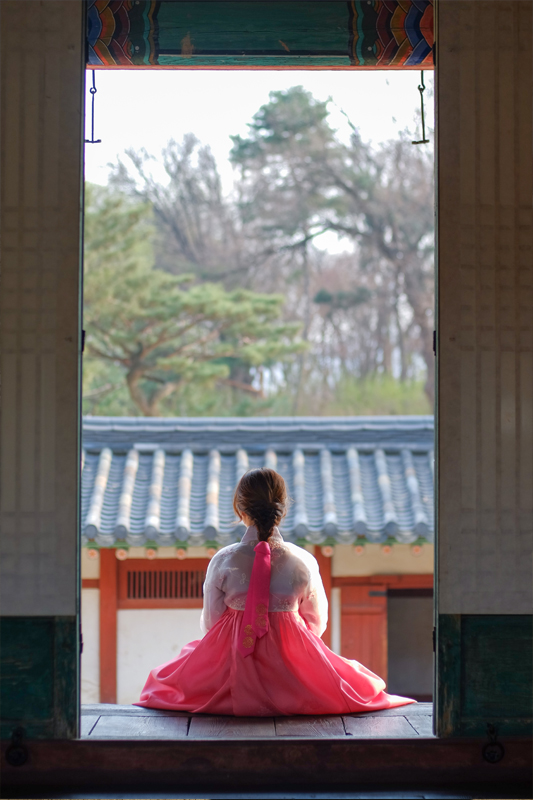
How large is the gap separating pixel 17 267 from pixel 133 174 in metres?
12.1

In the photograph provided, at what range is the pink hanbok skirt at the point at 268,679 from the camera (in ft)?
8.33

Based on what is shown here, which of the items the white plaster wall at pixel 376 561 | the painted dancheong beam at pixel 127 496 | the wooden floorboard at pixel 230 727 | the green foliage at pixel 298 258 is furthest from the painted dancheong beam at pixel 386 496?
the green foliage at pixel 298 258

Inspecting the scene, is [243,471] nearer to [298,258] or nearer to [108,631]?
[108,631]

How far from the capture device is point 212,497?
568cm

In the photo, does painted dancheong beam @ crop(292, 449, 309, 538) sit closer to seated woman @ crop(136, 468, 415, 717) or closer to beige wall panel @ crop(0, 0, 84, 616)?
seated woman @ crop(136, 468, 415, 717)

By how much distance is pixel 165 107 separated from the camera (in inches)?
508

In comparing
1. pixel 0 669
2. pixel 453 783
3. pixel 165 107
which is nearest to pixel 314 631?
pixel 453 783

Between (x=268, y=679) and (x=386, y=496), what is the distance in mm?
3223

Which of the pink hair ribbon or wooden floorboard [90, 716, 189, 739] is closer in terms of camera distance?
wooden floorboard [90, 716, 189, 739]

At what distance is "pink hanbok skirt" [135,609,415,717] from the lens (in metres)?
2.54

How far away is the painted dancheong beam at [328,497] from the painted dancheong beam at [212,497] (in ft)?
2.46

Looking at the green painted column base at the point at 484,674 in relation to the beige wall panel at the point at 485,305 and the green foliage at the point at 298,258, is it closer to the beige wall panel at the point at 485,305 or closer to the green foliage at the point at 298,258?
the beige wall panel at the point at 485,305

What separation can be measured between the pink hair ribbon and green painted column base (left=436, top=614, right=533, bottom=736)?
59 centimetres

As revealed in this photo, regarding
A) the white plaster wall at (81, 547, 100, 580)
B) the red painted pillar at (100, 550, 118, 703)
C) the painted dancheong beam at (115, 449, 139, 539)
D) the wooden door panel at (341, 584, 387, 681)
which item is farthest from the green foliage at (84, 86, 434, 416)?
the wooden door panel at (341, 584, 387, 681)
